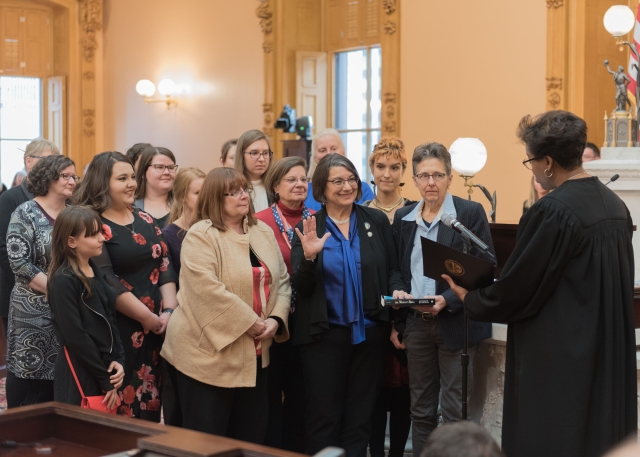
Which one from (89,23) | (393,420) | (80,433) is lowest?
(393,420)

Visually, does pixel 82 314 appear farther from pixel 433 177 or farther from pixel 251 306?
pixel 433 177

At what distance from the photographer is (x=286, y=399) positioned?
3914mm

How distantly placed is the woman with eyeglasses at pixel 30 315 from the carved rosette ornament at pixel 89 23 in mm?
10190

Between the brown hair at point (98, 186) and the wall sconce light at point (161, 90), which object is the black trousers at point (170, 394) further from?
the wall sconce light at point (161, 90)

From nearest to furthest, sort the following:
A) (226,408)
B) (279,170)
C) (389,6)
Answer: (226,408) → (279,170) → (389,6)

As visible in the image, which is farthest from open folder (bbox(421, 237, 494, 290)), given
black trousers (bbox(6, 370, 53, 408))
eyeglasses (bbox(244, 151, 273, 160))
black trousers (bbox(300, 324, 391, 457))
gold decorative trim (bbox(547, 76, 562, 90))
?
gold decorative trim (bbox(547, 76, 562, 90))

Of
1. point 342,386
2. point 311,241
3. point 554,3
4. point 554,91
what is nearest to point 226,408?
point 342,386

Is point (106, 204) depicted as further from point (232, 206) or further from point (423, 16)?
point (423, 16)

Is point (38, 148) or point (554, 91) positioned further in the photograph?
point (554, 91)

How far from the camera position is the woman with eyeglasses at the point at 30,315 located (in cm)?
370

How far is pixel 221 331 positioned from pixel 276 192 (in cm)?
90

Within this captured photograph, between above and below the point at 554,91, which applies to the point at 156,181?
below

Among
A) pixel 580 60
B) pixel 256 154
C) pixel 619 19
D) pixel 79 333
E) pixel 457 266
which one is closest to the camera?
pixel 457 266

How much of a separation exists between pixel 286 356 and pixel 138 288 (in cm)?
79
